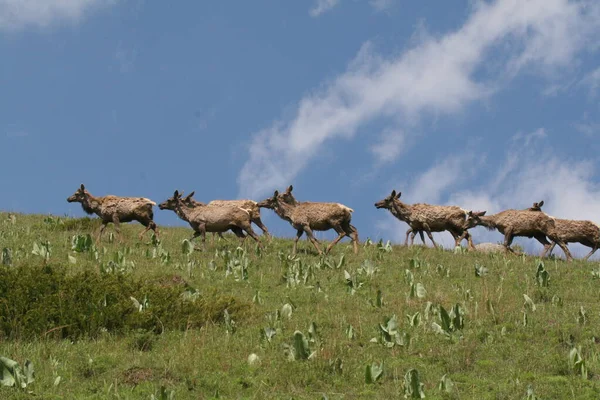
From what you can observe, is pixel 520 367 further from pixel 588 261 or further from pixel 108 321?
A: pixel 588 261

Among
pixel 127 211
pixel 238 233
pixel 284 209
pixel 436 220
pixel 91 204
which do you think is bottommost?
pixel 238 233

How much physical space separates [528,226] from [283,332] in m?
14.1

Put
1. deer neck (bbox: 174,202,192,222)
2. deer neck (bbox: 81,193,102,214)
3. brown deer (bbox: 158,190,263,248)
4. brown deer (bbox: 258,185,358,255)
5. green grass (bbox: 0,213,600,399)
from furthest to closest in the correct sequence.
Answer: deer neck (bbox: 174,202,192,222) < deer neck (bbox: 81,193,102,214) < brown deer (bbox: 258,185,358,255) < brown deer (bbox: 158,190,263,248) < green grass (bbox: 0,213,600,399)

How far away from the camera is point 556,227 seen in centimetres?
2450

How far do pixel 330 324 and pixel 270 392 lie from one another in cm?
344

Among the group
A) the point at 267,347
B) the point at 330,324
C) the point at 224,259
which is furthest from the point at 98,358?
the point at 224,259

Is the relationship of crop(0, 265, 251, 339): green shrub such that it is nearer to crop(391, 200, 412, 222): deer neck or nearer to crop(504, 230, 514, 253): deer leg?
crop(504, 230, 514, 253): deer leg

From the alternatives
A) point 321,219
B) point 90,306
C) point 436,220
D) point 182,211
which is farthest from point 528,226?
point 90,306

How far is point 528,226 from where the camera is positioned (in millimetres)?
23922

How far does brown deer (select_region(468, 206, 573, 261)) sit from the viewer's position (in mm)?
23719

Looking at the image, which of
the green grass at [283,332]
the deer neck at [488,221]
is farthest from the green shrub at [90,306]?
the deer neck at [488,221]

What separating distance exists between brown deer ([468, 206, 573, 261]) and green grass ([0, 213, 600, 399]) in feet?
17.4

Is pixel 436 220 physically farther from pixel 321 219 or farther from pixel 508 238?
pixel 321 219

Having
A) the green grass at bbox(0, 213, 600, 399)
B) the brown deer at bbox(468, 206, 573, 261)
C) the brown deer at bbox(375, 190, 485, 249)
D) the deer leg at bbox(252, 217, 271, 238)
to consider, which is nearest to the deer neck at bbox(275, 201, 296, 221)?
the deer leg at bbox(252, 217, 271, 238)
